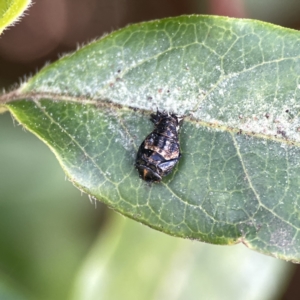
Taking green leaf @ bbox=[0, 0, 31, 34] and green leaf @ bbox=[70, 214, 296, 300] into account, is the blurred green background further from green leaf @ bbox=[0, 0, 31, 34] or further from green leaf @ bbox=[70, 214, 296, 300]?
green leaf @ bbox=[0, 0, 31, 34]

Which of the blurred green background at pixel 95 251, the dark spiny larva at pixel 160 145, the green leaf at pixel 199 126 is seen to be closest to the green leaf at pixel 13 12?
the green leaf at pixel 199 126

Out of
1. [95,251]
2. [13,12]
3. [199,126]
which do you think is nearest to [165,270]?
[95,251]

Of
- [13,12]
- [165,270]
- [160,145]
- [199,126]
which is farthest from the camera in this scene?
[165,270]

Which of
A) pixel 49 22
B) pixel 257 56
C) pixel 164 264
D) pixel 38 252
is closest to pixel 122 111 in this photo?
pixel 257 56

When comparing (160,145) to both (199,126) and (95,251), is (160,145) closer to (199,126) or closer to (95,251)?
(199,126)

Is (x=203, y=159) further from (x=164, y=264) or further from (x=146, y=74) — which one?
(x=164, y=264)

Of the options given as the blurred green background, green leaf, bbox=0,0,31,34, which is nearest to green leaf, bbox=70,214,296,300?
the blurred green background
